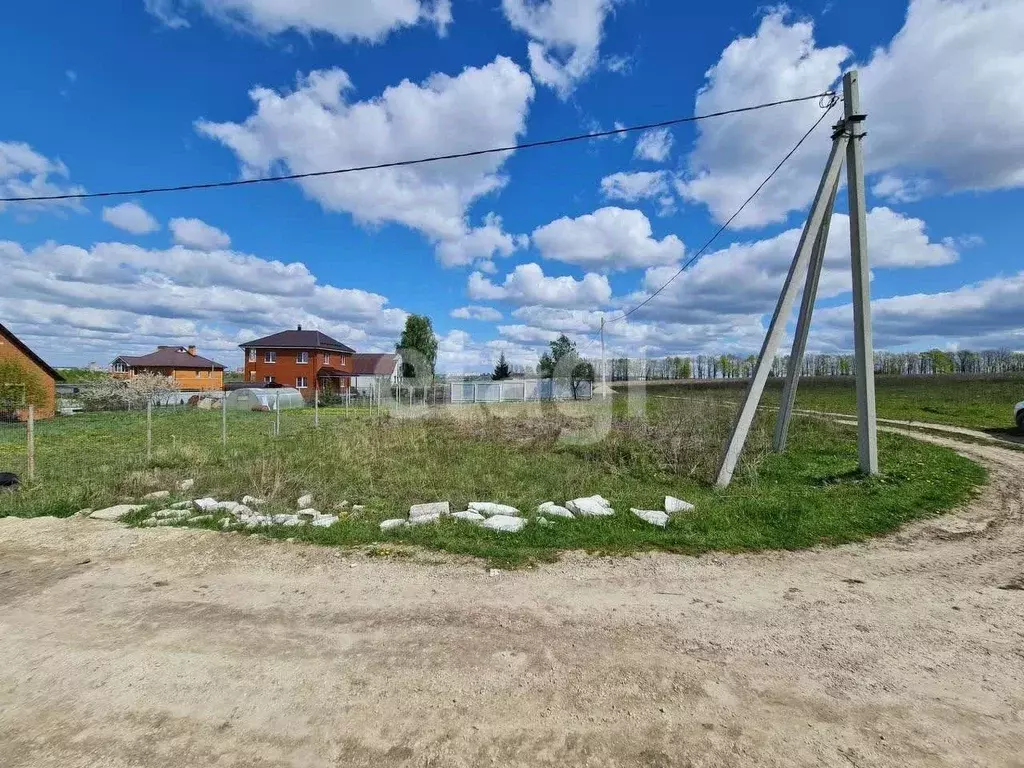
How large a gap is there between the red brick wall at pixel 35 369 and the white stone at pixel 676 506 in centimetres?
3304

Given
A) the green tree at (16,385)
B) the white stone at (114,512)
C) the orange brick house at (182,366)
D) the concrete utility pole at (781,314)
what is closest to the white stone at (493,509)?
the concrete utility pole at (781,314)

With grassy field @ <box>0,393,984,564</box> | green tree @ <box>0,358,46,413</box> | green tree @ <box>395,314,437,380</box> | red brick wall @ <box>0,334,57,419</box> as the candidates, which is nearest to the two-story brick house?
green tree @ <box>395,314,437,380</box>

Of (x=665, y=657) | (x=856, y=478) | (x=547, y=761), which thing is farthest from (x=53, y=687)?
(x=856, y=478)

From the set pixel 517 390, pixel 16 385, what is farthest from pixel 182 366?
pixel 517 390

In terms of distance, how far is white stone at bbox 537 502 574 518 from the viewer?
616 centimetres

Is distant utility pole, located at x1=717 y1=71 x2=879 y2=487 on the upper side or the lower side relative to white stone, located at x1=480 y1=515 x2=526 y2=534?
upper

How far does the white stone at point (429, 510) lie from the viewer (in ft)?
20.5

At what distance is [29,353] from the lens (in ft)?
91.7

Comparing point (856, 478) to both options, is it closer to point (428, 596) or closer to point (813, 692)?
point (813, 692)

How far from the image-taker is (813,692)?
2.76m

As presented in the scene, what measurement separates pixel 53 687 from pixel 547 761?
286 centimetres

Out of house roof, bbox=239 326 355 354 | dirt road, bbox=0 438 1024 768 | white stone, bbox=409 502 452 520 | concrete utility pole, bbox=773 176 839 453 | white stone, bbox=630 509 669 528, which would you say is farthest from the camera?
house roof, bbox=239 326 355 354

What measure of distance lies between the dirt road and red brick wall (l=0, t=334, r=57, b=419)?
29586 millimetres

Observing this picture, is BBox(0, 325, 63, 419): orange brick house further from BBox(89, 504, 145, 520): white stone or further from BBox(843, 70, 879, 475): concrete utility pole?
BBox(843, 70, 879, 475): concrete utility pole
